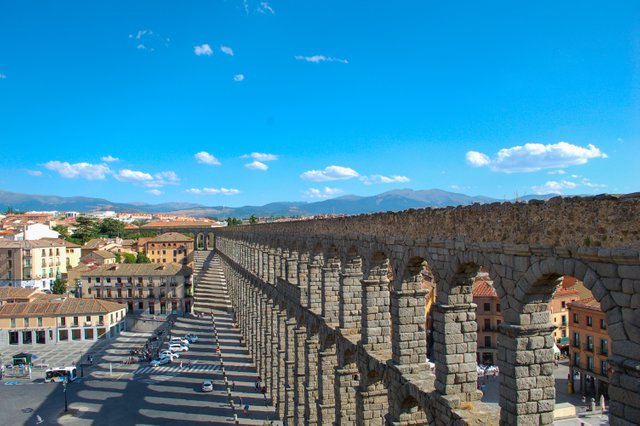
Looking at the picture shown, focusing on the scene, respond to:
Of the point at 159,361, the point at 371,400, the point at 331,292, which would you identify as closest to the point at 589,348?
the point at 331,292

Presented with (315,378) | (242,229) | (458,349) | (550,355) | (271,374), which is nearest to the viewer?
(550,355)

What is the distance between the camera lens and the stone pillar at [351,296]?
817 inches

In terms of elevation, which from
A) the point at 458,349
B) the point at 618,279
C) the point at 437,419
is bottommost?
the point at 437,419

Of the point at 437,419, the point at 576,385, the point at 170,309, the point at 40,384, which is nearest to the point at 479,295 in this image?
the point at 576,385

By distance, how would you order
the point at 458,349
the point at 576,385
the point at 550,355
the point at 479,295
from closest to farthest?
the point at 550,355 → the point at 458,349 → the point at 576,385 → the point at 479,295

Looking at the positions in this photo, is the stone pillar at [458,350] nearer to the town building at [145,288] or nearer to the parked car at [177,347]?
the parked car at [177,347]

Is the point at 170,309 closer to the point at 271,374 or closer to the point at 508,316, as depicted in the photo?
the point at 271,374

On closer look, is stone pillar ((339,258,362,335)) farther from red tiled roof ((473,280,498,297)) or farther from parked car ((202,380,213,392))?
red tiled roof ((473,280,498,297))

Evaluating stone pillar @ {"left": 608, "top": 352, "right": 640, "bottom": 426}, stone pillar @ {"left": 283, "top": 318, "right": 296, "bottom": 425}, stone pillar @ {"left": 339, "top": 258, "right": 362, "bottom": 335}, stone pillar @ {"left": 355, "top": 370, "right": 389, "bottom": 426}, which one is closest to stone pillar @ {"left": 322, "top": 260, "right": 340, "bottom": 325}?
stone pillar @ {"left": 339, "top": 258, "right": 362, "bottom": 335}

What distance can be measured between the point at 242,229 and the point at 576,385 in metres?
36.9

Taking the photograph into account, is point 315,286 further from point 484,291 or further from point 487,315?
point 487,315

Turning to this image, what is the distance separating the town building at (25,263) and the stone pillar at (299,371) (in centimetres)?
6772

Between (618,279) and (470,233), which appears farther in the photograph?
(470,233)

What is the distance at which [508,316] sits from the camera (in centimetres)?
1031
